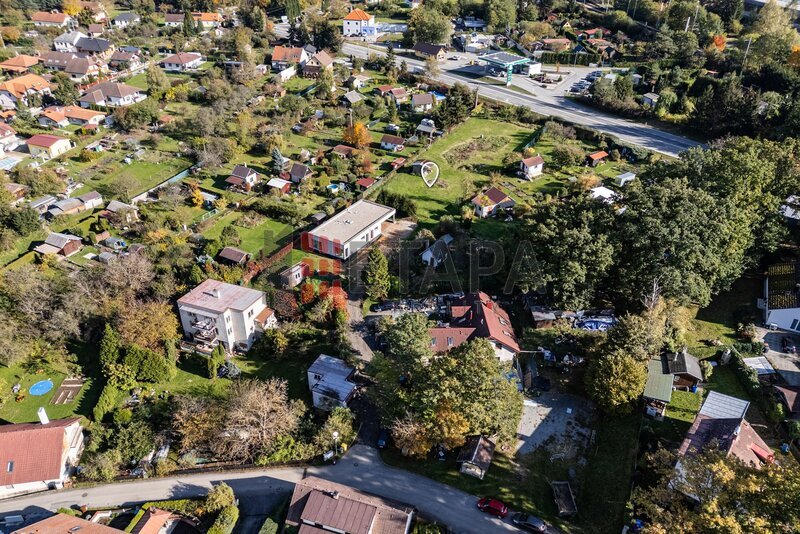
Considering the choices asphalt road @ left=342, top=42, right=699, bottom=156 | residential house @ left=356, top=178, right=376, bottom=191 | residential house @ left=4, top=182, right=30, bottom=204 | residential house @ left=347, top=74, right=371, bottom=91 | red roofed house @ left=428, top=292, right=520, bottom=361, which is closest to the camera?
red roofed house @ left=428, top=292, right=520, bottom=361

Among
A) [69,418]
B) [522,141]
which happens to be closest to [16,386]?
[69,418]

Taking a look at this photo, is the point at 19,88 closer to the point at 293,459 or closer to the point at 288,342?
the point at 288,342

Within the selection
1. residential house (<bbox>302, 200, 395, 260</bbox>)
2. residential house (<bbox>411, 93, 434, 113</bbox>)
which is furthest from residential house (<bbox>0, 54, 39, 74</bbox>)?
residential house (<bbox>302, 200, 395, 260</bbox>)

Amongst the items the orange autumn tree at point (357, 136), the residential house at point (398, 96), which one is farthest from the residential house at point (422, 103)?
the orange autumn tree at point (357, 136)

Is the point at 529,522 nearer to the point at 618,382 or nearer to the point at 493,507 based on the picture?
the point at 493,507

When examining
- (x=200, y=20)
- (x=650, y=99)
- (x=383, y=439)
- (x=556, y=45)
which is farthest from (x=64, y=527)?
(x=200, y=20)

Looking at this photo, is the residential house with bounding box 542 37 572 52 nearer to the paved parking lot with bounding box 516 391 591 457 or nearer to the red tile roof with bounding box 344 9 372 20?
the red tile roof with bounding box 344 9 372 20
